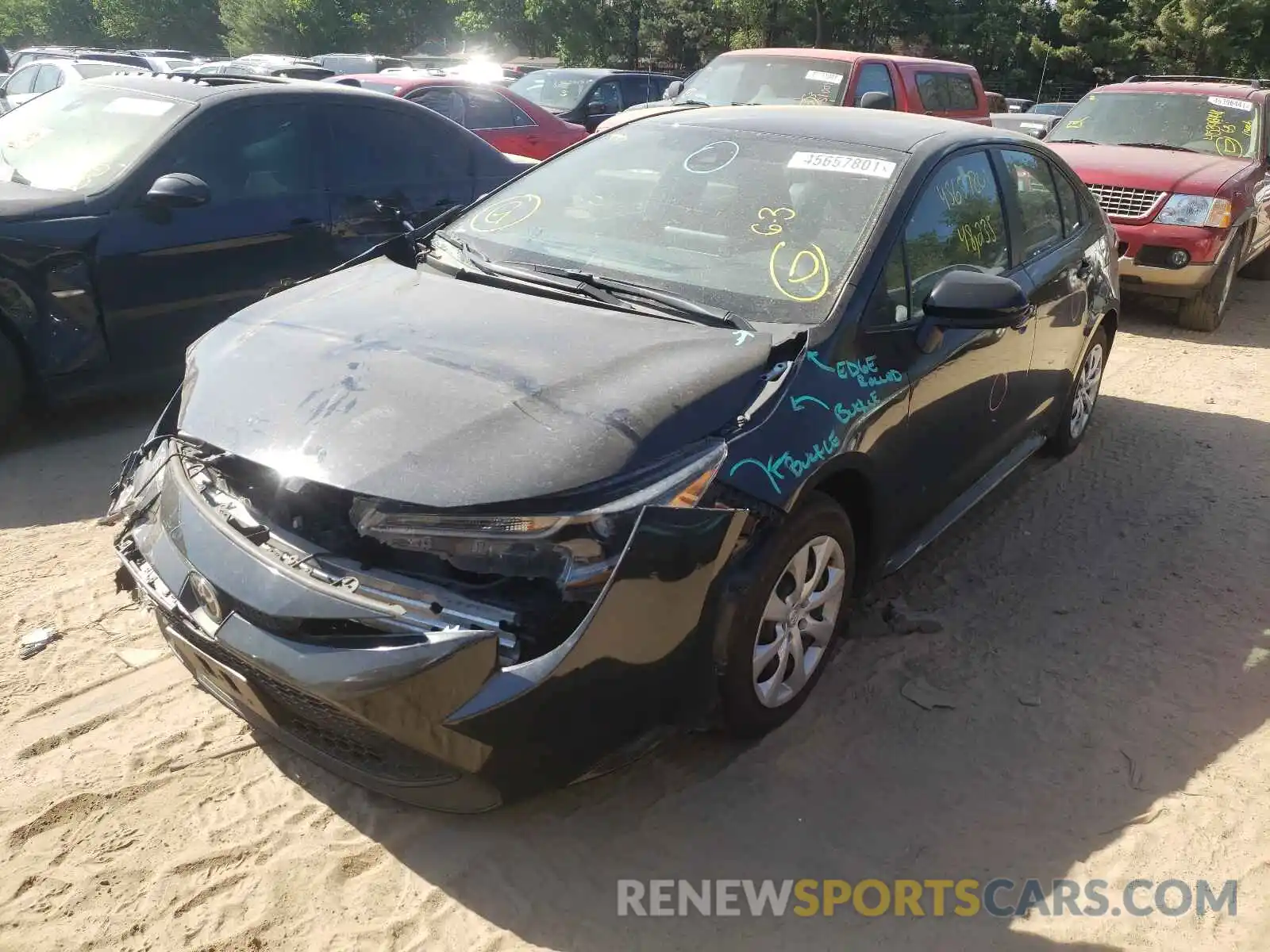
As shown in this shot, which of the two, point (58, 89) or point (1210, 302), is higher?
point (58, 89)

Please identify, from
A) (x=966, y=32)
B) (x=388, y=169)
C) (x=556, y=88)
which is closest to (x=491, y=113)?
(x=556, y=88)

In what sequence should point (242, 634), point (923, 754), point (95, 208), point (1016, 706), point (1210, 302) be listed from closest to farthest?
1. point (242, 634)
2. point (923, 754)
3. point (1016, 706)
4. point (95, 208)
5. point (1210, 302)

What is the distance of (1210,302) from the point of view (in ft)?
Result: 26.5

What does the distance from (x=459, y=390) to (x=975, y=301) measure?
1.68m

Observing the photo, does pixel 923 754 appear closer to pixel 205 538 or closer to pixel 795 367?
pixel 795 367

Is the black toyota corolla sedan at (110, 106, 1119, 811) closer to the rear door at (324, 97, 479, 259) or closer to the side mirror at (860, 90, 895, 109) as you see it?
the rear door at (324, 97, 479, 259)

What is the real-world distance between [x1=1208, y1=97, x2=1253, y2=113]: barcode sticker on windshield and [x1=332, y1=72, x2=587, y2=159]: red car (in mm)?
6071

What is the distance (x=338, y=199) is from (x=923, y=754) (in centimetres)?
429

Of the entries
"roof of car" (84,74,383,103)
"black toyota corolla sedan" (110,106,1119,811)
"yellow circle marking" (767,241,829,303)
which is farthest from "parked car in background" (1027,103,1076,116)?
"yellow circle marking" (767,241,829,303)

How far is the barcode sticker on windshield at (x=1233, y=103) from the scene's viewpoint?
8.73 metres

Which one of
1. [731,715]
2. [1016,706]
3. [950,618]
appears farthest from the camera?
[950,618]

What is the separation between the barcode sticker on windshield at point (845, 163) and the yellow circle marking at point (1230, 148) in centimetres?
682

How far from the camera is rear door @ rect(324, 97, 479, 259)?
18.3 feet

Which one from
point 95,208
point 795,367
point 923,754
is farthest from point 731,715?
point 95,208
